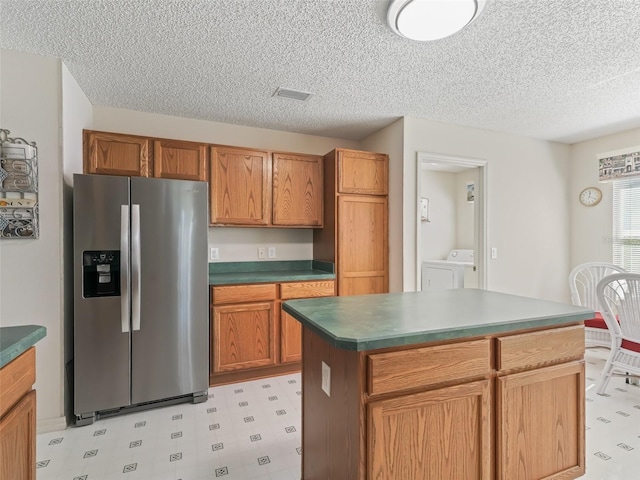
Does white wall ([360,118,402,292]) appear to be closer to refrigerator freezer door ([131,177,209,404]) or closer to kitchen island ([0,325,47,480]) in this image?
refrigerator freezer door ([131,177,209,404])

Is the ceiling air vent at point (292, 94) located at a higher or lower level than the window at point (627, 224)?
higher

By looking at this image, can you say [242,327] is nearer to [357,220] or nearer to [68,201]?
[357,220]

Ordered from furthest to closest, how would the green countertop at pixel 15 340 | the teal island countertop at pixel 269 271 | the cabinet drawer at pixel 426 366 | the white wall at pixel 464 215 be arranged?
the white wall at pixel 464 215
the teal island countertop at pixel 269 271
the cabinet drawer at pixel 426 366
the green countertop at pixel 15 340

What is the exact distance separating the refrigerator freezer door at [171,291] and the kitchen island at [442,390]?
1.25m

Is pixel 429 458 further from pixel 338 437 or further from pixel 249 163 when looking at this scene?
pixel 249 163

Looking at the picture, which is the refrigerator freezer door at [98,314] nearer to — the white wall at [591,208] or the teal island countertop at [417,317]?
the teal island countertop at [417,317]

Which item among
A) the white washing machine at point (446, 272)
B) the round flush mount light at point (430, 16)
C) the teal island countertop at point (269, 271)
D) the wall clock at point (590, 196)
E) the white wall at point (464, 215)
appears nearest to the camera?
the round flush mount light at point (430, 16)

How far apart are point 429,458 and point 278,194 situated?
257 centimetres

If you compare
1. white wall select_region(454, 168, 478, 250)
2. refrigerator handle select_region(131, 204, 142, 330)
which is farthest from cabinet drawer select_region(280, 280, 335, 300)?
white wall select_region(454, 168, 478, 250)

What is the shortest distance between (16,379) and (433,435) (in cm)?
148

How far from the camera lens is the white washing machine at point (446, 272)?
168 inches

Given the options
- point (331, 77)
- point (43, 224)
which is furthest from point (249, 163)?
point (43, 224)

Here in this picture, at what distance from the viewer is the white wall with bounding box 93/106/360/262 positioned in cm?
310

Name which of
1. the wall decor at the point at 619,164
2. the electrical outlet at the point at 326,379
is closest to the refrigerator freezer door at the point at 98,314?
the electrical outlet at the point at 326,379
